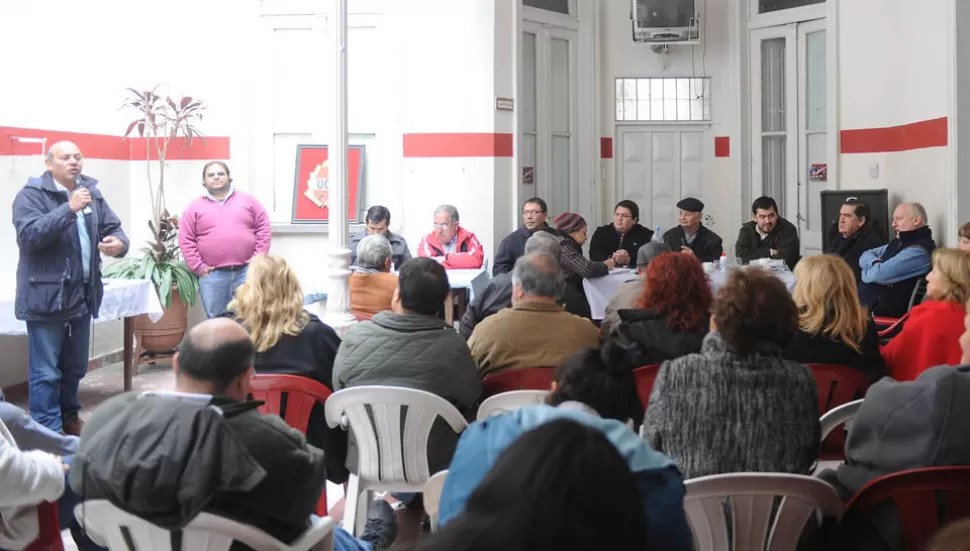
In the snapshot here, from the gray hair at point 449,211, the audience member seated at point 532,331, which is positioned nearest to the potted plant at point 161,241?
the gray hair at point 449,211

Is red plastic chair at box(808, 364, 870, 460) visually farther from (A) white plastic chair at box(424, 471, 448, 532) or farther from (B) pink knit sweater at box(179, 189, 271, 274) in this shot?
(B) pink knit sweater at box(179, 189, 271, 274)

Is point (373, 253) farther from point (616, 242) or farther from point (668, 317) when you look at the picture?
point (616, 242)

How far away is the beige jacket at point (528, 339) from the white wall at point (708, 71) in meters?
7.22

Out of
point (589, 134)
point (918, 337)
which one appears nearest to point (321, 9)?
point (589, 134)

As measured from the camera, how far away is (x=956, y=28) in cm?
730

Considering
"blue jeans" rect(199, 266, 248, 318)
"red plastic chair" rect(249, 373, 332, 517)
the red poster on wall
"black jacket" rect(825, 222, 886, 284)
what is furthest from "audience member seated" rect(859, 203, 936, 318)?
the red poster on wall

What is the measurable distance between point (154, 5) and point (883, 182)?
6.61m

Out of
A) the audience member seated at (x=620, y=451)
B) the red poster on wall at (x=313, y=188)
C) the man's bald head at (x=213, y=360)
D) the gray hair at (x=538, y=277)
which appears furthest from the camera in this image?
the red poster on wall at (x=313, y=188)

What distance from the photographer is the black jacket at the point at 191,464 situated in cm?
217

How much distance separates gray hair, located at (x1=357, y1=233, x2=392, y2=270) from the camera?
5605 mm

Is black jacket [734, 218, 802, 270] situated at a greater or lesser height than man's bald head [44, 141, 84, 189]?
lesser

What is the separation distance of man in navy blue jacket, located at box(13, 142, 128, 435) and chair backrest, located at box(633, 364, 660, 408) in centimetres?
332

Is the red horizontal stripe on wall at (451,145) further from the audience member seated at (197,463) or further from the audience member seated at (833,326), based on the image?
the audience member seated at (197,463)

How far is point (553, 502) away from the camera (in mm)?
1092
